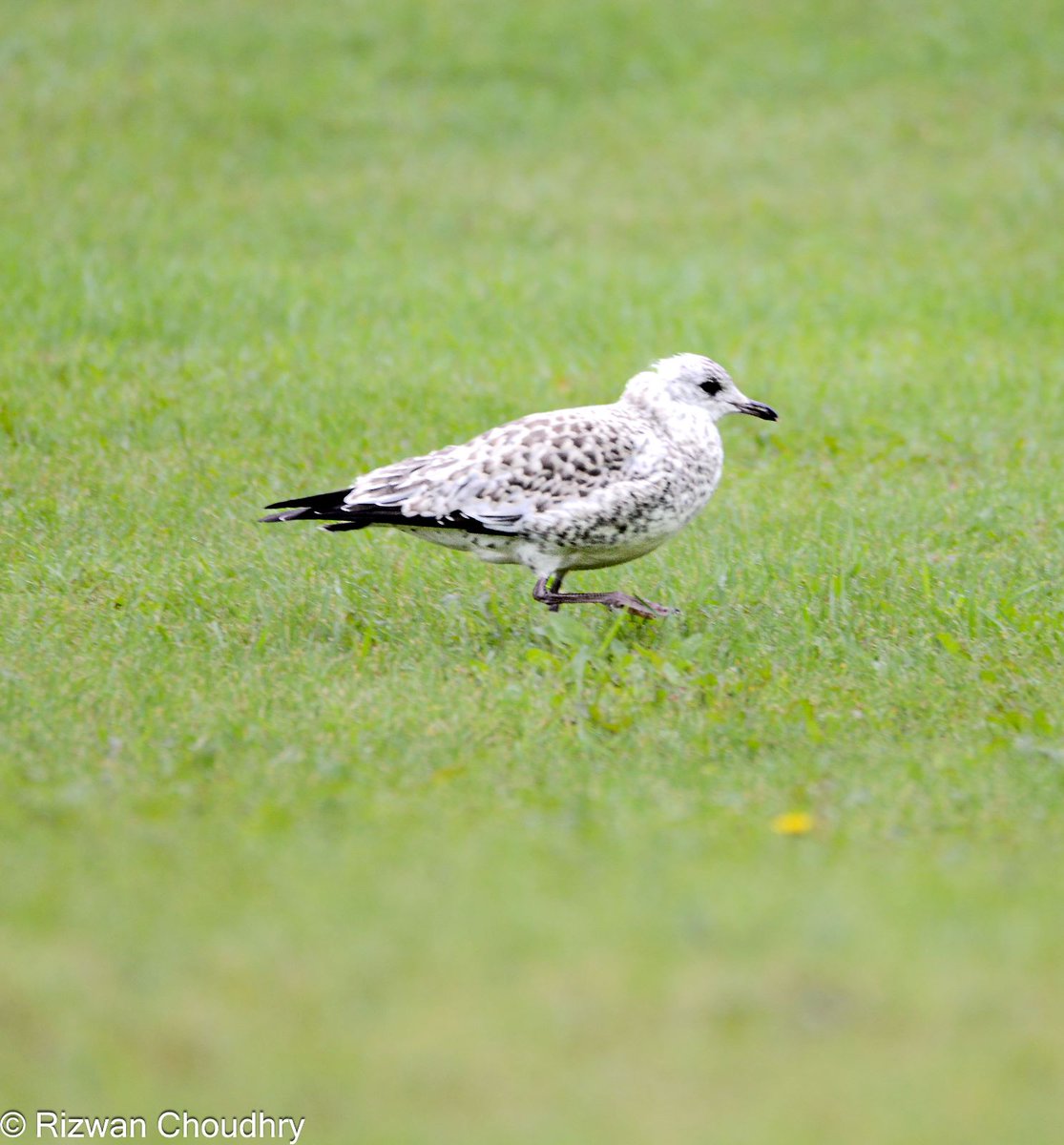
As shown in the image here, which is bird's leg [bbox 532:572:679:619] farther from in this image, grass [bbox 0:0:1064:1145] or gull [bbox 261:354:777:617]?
grass [bbox 0:0:1064:1145]

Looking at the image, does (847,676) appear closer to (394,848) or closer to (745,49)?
(394,848)

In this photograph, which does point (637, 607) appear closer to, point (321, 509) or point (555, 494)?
point (555, 494)

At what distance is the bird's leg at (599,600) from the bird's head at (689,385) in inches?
36.1

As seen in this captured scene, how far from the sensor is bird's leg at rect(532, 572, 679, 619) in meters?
6.57

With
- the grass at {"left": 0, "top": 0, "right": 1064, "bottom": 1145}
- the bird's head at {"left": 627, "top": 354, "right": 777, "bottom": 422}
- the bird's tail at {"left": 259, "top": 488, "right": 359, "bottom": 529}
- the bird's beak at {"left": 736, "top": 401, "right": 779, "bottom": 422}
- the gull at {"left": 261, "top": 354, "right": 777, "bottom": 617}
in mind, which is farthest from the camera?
the bird's beak at {"left": 736, "top": 401, "right": 779, "bottom": 422}

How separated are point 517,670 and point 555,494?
0.74 metres

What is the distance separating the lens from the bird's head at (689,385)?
7.01 meters

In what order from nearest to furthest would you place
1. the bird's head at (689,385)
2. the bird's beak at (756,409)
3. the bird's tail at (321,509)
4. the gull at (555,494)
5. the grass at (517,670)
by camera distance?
the grass at (517,670)
the gull at (555,494)
the bird's tail at (321,509)
the bird's head at (689,385)
the bird's beak at (756,409)

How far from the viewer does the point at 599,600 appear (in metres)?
6.56

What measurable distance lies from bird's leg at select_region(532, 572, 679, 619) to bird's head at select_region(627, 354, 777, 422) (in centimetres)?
92

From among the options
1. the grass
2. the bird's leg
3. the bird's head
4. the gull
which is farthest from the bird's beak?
the bird's leg

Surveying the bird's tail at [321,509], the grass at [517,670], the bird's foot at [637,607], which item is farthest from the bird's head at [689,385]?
the bird's tail at [321,509]

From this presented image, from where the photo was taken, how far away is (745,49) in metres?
19.3

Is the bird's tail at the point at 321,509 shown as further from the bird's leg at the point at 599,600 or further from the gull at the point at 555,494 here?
the bird's leg at the point at 599,600
